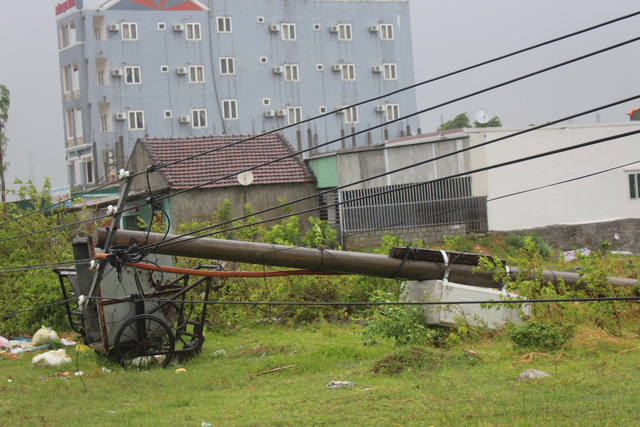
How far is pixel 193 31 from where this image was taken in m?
46.2

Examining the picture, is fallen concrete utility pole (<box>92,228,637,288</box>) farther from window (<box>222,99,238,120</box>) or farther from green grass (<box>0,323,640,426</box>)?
window (<box>222,99,238,120</box>)

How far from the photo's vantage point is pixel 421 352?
8.97 m

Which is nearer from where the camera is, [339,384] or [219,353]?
[339,384]

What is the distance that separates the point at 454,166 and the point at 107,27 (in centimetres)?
2587

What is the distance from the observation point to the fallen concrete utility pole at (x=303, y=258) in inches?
353

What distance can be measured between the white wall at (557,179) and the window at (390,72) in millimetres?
23507

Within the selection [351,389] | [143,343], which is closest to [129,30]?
[143,343]

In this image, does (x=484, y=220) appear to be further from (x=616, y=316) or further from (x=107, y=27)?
(x=107, y=27)

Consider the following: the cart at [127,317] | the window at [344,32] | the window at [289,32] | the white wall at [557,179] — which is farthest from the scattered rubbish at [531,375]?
the window at [344,32]

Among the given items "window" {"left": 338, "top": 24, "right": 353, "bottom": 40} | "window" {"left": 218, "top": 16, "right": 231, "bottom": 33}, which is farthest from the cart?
"window" {"left": 338, "top": 24, "right": 353, "bottom": 40}

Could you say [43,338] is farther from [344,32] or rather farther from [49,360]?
[344,32]

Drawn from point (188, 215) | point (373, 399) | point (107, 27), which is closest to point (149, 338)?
point (373, 399)

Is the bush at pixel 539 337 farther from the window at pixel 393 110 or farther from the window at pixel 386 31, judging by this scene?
the window at pixel 386 31

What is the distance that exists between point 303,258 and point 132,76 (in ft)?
127
